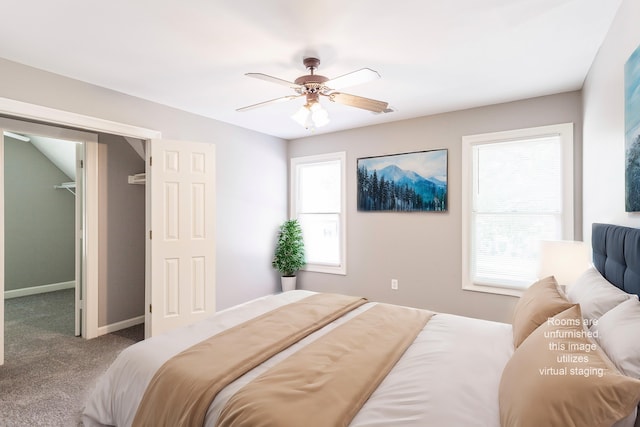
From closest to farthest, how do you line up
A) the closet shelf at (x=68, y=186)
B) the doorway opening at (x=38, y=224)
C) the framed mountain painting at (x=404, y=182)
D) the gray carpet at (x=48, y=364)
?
the gray carpet at (x=48, y=364) < the framed mountain painting at (x=404, y=182) < the doorway opening at (x=38, y=224) < the closet shelf at (x=68, y=186)

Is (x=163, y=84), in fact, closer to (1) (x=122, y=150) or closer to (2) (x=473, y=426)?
(1) (x=122, y=150)

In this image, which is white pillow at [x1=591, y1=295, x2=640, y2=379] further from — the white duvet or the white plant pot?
the white plant pot

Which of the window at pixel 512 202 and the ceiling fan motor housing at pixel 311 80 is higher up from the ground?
the ceiling fan motor housing at pixel 311 80

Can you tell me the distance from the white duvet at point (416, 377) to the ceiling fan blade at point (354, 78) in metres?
1.64

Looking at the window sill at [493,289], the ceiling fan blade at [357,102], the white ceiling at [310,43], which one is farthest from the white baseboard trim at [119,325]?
the window sill at [493,289]

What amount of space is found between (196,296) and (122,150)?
1.98 metres

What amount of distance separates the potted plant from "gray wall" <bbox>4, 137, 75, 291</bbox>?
12.5ft

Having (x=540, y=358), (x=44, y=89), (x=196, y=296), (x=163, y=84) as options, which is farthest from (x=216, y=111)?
(x=540, y=358)

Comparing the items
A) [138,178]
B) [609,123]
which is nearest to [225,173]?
[138,178]

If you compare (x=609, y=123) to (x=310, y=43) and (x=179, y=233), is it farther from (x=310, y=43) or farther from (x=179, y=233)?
(x=179, y=233)

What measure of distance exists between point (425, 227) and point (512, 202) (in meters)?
0.97

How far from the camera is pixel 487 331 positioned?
2029 mm

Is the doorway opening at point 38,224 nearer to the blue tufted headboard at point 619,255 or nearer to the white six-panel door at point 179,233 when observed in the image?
the white six-panel door at point 179,233

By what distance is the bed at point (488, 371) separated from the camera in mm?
1011
